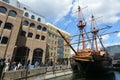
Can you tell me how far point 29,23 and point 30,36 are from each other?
11.2ft

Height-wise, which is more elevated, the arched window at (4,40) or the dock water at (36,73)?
the arched window at (4,40)

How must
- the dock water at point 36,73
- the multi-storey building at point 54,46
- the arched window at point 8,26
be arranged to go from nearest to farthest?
the dock water at point 36,73, the arched window at point 8,26, the multi-storey building at point 54,46

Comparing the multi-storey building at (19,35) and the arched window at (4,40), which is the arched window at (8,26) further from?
the arched window at (4,40)

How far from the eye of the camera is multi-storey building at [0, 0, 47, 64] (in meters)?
25.8

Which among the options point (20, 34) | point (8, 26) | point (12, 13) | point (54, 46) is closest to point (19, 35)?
point (20, 34)

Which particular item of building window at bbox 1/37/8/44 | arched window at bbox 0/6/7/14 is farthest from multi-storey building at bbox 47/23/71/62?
arched window at bbox 0/6/7/14

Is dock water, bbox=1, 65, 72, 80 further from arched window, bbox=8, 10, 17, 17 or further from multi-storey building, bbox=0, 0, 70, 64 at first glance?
arched window, bbox=8, 10, 17, 17

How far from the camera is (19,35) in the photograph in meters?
31.2

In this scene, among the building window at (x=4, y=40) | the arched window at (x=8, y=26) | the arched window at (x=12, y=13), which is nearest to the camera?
the building window at (x=4, y=40)

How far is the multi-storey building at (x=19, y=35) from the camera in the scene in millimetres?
25797

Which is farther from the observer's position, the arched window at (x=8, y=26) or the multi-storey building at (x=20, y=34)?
the arched window at (x=8, y=26)

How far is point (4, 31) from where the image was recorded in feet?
84.6

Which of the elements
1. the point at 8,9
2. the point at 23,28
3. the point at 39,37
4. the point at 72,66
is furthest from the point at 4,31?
the point at 72,66

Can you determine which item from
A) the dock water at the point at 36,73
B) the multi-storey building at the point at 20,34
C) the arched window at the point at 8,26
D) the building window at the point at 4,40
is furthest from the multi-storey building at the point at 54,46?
the building window at the point at 4,40
